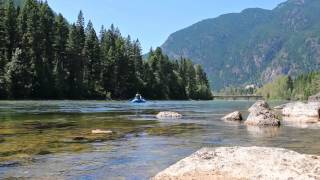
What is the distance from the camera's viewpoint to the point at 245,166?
12.9 m

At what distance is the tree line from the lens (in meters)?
120

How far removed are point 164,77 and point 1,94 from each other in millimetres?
93668

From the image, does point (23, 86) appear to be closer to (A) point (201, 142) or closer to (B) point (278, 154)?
(A) point (201, 142)

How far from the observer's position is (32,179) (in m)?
13.5

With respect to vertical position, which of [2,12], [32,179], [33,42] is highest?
[2,12]

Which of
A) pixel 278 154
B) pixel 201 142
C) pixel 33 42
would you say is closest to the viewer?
pixel 278 154

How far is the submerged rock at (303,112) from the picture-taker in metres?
46.0

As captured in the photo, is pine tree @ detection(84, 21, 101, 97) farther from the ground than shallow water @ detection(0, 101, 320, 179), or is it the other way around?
pine tree @ detection(84, 21, 101, 97)

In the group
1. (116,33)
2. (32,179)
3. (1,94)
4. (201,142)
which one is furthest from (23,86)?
(32,179)

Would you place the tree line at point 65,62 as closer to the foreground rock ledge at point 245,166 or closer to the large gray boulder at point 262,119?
the large gray boulder at point 262,119

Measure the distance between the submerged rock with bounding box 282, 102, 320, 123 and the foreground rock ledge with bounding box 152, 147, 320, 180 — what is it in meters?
32.0

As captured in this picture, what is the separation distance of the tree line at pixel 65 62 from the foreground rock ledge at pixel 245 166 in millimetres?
102870

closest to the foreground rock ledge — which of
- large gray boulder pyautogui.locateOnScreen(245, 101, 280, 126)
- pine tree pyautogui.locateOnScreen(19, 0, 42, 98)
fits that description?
large gray boulder pyautogui.locateOnScreen(245, 101, 280, 126)

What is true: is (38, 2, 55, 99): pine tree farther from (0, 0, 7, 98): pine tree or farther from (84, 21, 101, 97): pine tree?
(84, 21, 101, 97): pine tree
